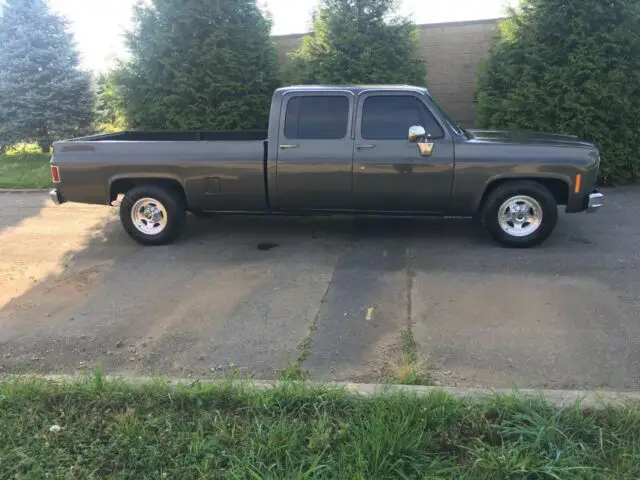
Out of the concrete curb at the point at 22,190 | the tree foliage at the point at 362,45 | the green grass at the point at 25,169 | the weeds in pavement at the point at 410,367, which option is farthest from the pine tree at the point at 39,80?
the weeds in pavement at the point at 410,367

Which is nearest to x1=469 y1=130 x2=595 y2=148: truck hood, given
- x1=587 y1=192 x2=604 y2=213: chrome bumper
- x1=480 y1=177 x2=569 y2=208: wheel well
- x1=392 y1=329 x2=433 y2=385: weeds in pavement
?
x1=480 y1=177 x2=569 y2=208: wheel well

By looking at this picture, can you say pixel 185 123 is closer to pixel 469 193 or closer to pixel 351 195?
pixel 351 195

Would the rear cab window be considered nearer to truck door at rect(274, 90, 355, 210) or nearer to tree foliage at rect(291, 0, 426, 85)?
truck door at rect(274, 90, 355, 210)

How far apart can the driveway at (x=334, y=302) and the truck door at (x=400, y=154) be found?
0.66 metres

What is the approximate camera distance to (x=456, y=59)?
1166cm

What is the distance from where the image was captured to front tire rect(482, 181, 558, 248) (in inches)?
247

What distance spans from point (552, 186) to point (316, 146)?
108 inches

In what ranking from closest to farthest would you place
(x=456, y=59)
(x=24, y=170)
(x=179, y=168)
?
(x=179, y=168)
(x=456, y=59)
(x=24, y=170)

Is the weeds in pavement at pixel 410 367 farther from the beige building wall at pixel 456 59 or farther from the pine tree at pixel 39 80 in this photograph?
the pine tree at pixel 39 80

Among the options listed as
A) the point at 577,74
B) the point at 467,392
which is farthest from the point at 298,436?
the point at 577,74

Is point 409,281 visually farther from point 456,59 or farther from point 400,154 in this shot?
point 456,59

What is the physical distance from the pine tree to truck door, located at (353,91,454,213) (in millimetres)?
11999

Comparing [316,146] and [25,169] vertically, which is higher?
[316,146]

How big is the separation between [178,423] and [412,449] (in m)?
1.28
